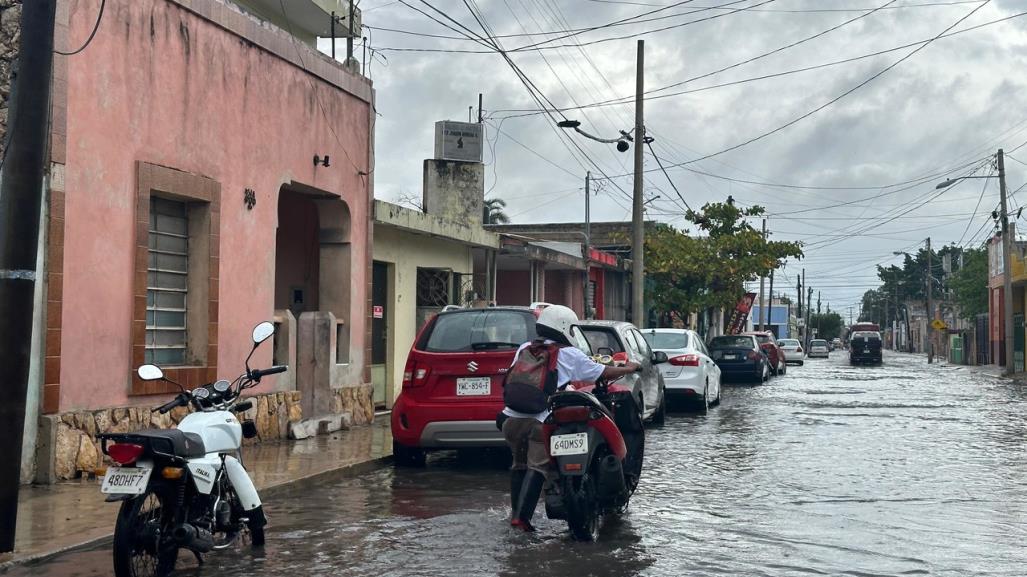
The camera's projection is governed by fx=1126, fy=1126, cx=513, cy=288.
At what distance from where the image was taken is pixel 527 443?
26.3 feet

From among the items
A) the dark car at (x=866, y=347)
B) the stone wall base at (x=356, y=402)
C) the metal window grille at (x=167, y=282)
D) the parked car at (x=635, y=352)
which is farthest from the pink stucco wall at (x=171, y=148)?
the dark car at (x=866, y=347)

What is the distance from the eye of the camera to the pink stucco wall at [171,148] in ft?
34.6

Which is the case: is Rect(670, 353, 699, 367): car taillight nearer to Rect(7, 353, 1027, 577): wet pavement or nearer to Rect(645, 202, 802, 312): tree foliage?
Rect(7, 353, 1027, 577): wet pavement

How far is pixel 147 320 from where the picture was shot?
12.1 metres

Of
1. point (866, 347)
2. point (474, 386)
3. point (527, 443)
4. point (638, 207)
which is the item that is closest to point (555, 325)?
point (527, 443)

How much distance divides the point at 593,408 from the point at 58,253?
17.7 feet

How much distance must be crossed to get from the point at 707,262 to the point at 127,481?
3692 centimetres

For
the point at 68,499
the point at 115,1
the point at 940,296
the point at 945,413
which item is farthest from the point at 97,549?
the point at 940,296

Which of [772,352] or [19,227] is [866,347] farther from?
[19,227]

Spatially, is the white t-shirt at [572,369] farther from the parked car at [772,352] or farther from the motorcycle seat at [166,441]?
the parked car at [772,352]

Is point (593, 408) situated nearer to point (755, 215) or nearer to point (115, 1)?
point (115, 1)

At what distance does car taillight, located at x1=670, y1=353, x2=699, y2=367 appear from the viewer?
20.3m

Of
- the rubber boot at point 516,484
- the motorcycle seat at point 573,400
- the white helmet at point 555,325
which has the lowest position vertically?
the rubber boot at point 516,484

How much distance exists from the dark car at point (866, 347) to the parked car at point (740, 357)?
26.3 m
